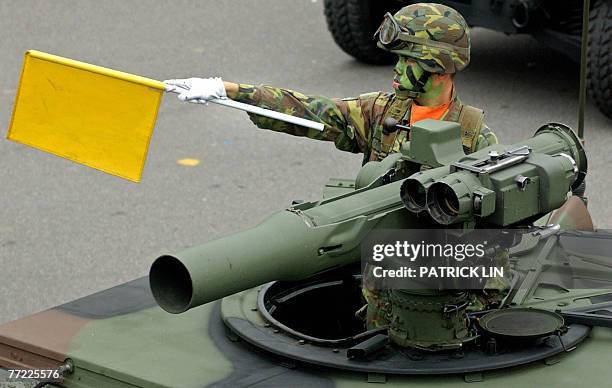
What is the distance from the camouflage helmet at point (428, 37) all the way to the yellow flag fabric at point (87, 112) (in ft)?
2.57

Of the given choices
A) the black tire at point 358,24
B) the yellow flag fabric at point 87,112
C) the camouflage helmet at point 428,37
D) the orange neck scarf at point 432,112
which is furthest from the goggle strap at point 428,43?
the black tire at point 358,24

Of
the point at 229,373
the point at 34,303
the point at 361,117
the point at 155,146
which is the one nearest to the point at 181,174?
the point at 155,146

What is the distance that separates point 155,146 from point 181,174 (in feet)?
1.70

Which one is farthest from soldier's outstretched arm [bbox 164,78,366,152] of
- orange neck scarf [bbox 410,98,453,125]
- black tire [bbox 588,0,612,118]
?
black tire [bbox 588,0,612,118]

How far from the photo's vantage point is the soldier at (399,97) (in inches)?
197

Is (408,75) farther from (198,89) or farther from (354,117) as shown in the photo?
(198,89)

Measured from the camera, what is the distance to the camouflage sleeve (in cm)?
508

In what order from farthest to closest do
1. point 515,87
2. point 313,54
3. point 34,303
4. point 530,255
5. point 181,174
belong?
point 313,54 → point 515,87 → point 181,174 → point 34,303 → point 530,255

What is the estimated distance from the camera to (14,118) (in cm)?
506

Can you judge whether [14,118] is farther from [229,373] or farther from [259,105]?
[229,373]

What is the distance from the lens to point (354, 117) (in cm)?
529

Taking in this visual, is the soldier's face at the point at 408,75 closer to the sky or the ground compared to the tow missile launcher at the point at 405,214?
closer to the sky

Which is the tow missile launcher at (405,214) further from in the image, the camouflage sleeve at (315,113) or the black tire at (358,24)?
the black tire at (358,24)

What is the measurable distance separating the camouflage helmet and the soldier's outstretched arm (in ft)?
1.05
